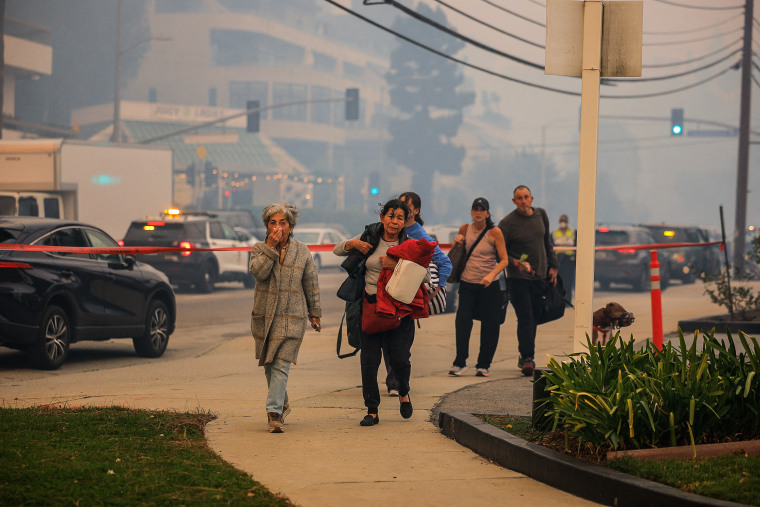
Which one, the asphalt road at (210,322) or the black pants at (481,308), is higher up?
the black pants at (481,308)

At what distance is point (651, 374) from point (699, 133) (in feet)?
201

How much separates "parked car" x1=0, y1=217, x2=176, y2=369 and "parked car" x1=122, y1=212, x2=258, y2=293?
34.8 ft

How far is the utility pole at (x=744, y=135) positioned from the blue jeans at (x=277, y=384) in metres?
27.3

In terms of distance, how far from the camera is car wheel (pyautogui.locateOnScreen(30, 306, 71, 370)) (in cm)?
1143

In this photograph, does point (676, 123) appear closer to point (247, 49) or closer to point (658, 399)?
point (658, 399)

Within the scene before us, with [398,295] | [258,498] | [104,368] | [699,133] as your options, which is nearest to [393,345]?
[398,295]

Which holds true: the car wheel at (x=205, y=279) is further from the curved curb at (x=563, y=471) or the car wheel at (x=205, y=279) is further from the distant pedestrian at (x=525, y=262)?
the curved curb at (x=563, y=471)

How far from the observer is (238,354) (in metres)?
13.6

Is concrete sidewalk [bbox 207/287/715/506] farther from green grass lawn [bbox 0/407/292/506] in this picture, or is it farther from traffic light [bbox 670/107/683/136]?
traffic light [bbox 670/107/683/136]

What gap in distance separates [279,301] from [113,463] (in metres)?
2.12

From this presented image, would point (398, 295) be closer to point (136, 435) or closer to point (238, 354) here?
point (136, 435)

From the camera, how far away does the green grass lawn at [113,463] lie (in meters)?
5.20

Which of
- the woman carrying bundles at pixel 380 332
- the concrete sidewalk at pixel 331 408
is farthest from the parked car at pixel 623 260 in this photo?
the woman carrying bundles at pixel 380 332

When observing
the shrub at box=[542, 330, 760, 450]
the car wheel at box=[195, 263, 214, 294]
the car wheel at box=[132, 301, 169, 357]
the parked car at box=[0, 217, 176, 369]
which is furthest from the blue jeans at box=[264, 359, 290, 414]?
the car wheel at box=[195, 263, 214, 294]
